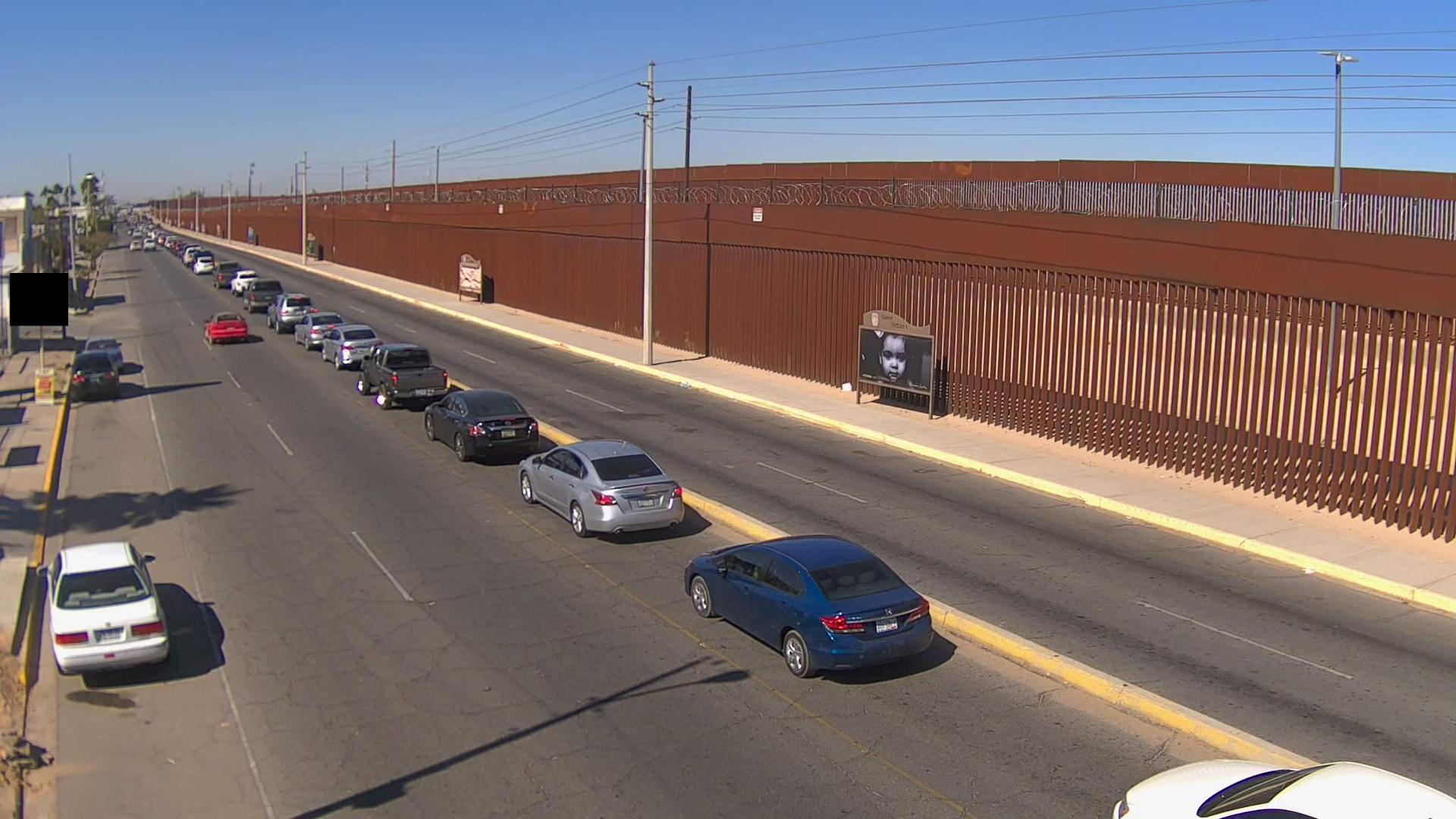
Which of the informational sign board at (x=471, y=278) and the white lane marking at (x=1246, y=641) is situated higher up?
the informational sign board at (x=471, y=278)

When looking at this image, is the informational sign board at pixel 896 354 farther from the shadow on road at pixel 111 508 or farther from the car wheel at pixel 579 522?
the shadow on road at pixel 111 508

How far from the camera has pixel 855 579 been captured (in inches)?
559

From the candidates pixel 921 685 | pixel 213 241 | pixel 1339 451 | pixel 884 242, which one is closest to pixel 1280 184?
pixel 884 242

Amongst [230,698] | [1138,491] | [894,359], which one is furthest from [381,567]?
[894,359]

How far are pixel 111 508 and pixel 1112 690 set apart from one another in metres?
19.0

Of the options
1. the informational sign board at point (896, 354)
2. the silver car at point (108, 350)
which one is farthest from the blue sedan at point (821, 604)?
the silver car at point (108, 350)

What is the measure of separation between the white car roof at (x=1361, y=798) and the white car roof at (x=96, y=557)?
Result: 13.5 metres

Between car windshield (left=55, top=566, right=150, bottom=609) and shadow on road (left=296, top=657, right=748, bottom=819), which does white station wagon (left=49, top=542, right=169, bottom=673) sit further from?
shadow on road (left=296, top=657, right=748, bottom=819)

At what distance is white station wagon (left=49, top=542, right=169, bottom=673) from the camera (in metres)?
14.3

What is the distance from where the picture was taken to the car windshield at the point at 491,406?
2556 cm

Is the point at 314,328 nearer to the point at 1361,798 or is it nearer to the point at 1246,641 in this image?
the point at 1246,641

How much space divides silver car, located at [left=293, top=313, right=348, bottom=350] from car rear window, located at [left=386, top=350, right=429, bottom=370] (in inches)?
466

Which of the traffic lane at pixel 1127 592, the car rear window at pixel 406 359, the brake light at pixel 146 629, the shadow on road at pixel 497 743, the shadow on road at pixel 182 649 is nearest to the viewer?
the shadow on road at pixel 497 743

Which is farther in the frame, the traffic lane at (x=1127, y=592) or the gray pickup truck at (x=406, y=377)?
the gray pickup truck at (x=406, y=377)
